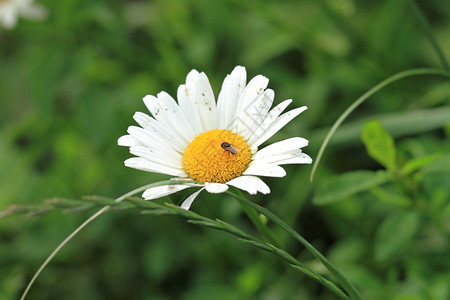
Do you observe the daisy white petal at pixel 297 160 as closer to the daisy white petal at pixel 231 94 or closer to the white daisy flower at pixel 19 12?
the daisy white petal at pixel 231 94

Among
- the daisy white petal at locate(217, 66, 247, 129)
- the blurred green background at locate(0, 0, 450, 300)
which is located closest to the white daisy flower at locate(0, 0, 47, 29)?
the blurred green background at locate(0, 0, 450, 300)

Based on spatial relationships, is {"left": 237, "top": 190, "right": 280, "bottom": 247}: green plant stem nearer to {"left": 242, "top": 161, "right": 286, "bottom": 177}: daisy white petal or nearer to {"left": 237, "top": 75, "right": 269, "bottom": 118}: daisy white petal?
{"left": 242, "top": 161, "right": 286, "bottom": 177}: daisy white petal

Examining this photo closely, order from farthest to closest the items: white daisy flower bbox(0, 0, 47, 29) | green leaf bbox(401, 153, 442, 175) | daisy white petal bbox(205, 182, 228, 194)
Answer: white daisy flower bbox(0, 0, 47, 29) < green leaf bbox(401, 153, 442, 175) < daisy white petal bbox(205, 182, 228, 194)

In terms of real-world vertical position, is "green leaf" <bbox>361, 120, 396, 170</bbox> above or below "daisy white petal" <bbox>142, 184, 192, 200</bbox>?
above

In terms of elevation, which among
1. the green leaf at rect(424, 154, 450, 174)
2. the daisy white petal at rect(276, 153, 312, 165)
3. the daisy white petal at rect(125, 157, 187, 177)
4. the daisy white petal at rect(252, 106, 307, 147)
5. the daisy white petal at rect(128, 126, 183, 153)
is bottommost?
the daisy white petal at rect(276, 153, 312, 165)

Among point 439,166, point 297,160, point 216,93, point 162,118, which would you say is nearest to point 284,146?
point 297,160

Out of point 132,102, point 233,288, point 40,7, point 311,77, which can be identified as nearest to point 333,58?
point 311,77

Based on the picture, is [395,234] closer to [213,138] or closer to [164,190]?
[213,138]
